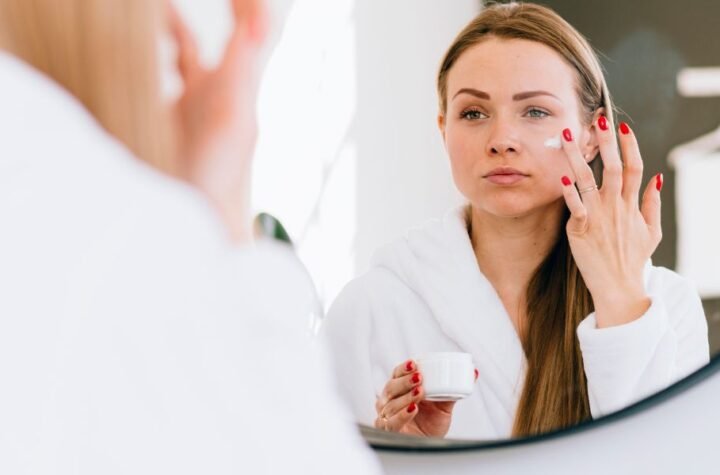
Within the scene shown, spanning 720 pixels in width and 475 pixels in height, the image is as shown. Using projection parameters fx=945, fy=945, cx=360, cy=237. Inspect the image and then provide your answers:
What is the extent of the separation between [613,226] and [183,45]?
1.29ft

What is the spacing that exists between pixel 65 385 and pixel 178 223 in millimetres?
83

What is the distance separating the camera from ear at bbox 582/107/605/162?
2.63 ft

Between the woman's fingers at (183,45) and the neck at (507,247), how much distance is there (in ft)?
0.89

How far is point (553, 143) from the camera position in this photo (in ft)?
2.63

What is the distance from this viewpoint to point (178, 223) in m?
0.41

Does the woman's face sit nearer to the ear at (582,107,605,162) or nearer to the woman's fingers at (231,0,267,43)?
the ear at (582,107,605,162)

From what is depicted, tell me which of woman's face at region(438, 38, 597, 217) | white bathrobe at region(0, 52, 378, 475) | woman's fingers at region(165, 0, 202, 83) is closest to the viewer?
white bathrobe at region(0, 52, 378, 475)

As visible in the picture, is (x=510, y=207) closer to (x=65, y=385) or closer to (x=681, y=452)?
(x=681, y=452)

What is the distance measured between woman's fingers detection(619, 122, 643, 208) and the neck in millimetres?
82

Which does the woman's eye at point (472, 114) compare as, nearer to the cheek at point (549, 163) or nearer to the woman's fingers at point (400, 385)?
the cheek at point (549, 163)

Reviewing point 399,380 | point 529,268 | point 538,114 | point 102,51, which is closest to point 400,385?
point 399,380

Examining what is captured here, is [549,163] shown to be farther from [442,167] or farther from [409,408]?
[409,408]

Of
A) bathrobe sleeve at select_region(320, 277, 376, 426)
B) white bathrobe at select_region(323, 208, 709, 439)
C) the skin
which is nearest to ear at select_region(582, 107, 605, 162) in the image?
the skin

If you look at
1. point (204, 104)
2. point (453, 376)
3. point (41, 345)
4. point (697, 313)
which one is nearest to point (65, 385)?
point (41, 345)
